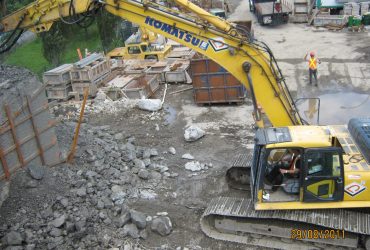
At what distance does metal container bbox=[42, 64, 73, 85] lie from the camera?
649 inches

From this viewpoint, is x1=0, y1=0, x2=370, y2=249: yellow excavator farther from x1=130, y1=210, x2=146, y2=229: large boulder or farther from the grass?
the grass

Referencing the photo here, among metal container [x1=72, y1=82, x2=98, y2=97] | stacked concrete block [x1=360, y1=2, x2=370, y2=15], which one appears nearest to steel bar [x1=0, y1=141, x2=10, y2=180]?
metal container [x1=72, y1=82, x2=98, y2=97]

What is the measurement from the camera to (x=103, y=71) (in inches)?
695

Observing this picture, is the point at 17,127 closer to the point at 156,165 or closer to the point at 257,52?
the point at 156,165

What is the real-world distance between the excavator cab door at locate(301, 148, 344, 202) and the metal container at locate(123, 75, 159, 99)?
9.69 m

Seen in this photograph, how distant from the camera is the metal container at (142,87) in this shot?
16.5 metres

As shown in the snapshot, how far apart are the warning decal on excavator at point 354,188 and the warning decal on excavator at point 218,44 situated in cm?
386

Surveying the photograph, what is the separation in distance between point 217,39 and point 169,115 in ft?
19.9

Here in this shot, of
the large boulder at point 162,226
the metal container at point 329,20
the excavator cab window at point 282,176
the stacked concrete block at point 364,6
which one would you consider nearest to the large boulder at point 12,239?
the large boulder at point 162,226

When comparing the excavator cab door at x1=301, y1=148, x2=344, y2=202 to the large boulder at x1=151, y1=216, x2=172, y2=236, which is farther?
the large boulder at x1=151, y1=216, x2=172, y2=236

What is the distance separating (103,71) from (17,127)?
8918mm

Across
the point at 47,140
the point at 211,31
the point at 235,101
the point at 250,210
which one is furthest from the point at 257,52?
the point at 235,101

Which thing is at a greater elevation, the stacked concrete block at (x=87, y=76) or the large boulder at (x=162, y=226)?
the stacked concrete block at (x=87, y=76)

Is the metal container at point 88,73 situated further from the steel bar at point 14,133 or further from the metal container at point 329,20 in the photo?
the metal container at point 329,20
